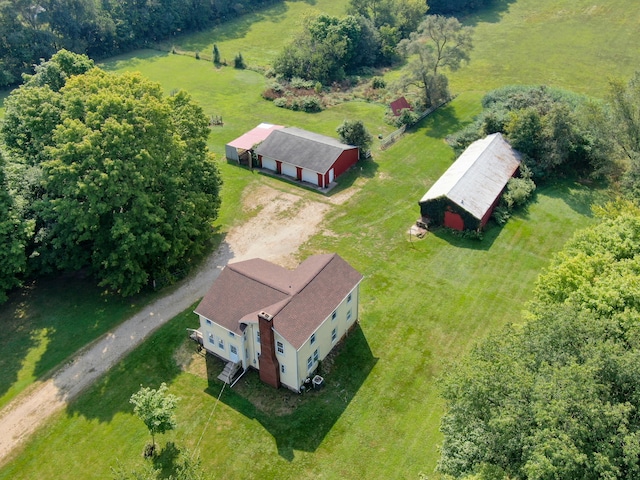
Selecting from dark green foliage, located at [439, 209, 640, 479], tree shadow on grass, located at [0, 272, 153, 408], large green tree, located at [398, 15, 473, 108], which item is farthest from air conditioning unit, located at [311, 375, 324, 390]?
large green tree, located at [398, 15, 473, 108]

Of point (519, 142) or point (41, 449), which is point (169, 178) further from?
point (519, 142)

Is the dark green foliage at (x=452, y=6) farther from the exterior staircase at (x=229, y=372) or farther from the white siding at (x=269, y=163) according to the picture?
the exterior staircase at (x=229, y=372)

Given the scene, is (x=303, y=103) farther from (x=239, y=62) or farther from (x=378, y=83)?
(x=239, y=62)

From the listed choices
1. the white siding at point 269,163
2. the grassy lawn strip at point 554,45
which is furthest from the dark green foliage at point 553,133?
the white siding at point 269,163

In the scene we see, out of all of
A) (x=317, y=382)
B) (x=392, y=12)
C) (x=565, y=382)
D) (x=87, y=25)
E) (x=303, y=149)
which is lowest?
(x=317, y=382)

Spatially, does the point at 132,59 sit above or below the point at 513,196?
below

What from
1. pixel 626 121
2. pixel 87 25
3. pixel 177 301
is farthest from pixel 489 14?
pixel 177 301

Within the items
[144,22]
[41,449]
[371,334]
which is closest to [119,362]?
[41,449]
